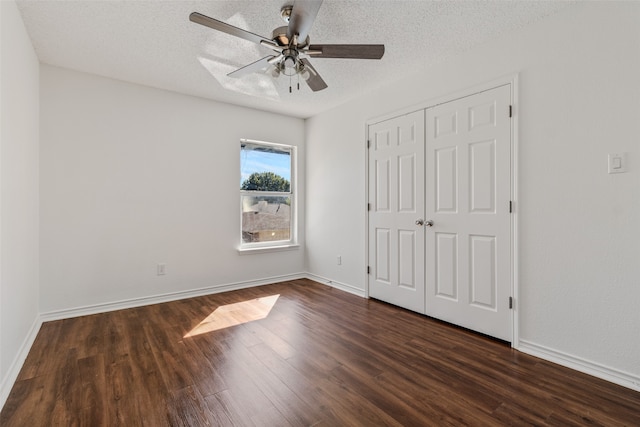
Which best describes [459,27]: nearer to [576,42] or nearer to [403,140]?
[576,42]

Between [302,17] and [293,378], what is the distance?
2229 millimetres

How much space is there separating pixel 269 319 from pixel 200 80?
2.65m

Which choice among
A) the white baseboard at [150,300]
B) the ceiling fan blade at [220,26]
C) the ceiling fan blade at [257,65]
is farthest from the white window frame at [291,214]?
the ceiling fan blade at [220,26]

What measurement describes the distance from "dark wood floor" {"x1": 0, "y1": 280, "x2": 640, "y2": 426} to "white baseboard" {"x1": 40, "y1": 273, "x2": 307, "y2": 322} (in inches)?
5.2

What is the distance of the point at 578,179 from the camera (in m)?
2.10

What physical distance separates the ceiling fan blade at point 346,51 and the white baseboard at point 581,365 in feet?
7.96

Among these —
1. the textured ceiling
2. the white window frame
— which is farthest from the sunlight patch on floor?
the textured ceiling

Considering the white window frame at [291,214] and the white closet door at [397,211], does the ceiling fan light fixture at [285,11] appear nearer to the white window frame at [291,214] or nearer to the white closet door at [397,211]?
the white closet door at [397,211]

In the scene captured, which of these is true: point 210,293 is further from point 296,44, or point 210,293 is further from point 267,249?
point 296,44

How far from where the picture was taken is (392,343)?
98.6 inches

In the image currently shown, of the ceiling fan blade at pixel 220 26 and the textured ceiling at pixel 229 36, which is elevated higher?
the textured ceiling at pixel 229 36

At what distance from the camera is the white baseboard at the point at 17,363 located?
5.86ft

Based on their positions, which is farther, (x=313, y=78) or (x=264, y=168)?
(x=264, y=168)

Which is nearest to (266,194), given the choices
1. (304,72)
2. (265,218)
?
(265,218)
